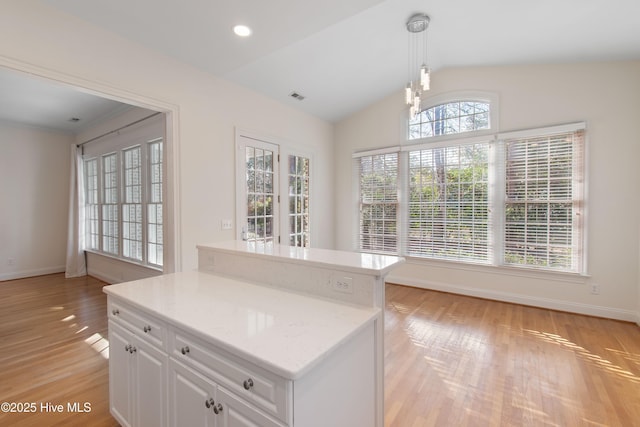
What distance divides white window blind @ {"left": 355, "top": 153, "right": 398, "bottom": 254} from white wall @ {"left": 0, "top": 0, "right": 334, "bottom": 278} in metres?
1.53

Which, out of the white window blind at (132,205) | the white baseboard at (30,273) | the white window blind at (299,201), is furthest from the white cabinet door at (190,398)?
the white baseboard at (30,273)

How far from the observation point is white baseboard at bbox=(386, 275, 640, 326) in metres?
3.30

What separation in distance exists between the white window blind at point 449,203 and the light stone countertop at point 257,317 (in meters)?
3.44

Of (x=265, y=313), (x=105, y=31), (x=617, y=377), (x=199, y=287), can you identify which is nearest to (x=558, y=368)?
(x=617, y=377)

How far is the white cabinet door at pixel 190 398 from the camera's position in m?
1.16

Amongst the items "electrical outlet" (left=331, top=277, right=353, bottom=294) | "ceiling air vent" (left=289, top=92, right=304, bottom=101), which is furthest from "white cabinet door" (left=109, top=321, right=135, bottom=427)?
"ceiling air vent" (left=289, top=92, right=304, bottom=101)

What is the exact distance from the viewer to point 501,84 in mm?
3904

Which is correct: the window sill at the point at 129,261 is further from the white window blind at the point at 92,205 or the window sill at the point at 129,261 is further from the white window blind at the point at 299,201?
the white window blind at the point at 299,201

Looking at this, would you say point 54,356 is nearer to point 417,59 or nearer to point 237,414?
point 237,414

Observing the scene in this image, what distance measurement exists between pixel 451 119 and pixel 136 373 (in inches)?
185

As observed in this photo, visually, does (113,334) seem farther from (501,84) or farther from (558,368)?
(501,84)

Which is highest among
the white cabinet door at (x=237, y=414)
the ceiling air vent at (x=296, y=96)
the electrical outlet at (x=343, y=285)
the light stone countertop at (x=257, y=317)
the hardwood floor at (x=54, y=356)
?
the ceiling air vent at (x=296, y=96)

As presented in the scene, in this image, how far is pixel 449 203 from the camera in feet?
14.3

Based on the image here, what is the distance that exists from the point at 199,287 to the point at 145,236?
120 inches
